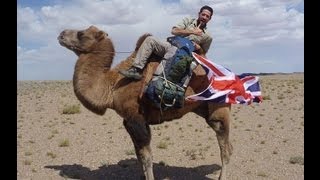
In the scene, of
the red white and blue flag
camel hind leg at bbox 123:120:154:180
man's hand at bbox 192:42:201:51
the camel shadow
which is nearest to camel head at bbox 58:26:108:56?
camel hind leg at bbox 123:120:154:180

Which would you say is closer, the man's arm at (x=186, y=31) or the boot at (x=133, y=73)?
the boot at (x=133, y=73)

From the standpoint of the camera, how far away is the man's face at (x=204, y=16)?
819 centimetres

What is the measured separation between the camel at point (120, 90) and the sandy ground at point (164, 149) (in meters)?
1.79

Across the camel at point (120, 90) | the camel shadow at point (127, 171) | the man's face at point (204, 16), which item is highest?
the man's face at point (204, 16)

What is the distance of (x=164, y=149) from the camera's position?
12961 mm

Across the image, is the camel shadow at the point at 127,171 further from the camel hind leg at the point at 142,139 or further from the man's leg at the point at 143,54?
the man's leg at the point at 143,54

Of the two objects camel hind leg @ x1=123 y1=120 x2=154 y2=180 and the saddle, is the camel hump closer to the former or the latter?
the saddle

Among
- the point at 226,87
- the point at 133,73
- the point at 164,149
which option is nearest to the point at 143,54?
the point at 133,73

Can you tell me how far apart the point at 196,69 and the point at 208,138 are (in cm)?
670

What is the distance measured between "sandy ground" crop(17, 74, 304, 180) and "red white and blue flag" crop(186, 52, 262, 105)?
78.0 inches

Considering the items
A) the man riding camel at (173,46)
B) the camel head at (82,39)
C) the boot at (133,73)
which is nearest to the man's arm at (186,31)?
the man riding camel at (173,46)

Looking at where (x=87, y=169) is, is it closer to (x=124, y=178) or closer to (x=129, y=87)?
(x=124, y=178)

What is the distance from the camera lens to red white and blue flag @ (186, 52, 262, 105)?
27.1 feet

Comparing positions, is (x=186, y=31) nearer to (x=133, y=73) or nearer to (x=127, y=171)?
(x=133, y=73)
